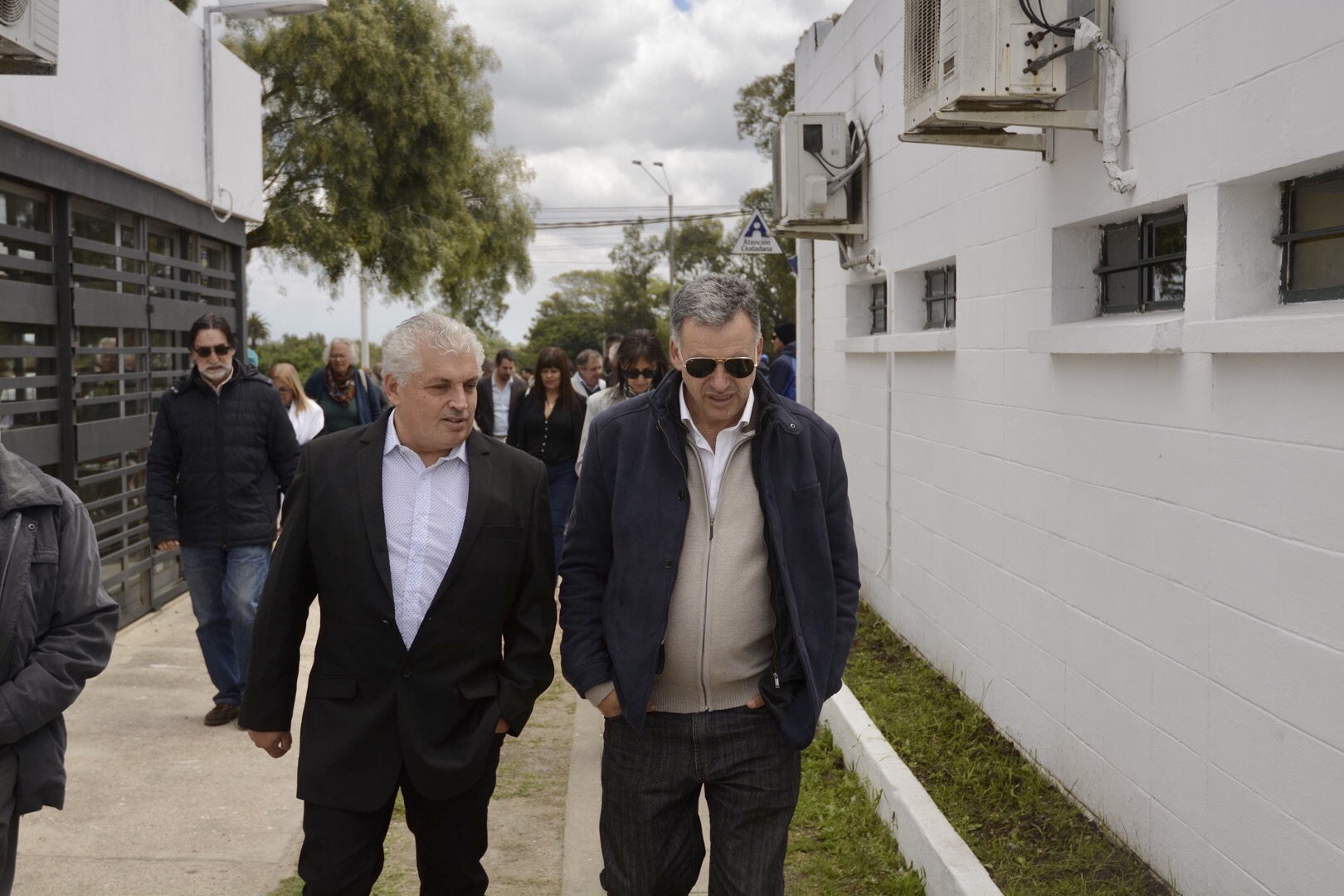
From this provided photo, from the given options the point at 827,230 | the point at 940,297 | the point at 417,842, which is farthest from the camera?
the point at 827,230

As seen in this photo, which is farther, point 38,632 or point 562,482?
point 562,482

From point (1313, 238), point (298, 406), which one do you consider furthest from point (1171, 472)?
point (298, 406)

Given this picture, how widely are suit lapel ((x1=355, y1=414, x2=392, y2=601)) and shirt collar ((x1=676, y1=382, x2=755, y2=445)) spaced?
83 centimetres

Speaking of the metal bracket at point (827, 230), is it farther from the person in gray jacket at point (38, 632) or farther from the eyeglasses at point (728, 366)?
the person in gray jacket at point (38, 632)

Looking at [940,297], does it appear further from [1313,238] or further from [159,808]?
[159,808]

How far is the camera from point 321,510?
3.45m

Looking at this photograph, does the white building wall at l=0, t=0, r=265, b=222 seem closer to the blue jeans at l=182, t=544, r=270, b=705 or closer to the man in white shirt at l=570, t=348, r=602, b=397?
the blue jeans at l=182, t=544, r=270, b=705

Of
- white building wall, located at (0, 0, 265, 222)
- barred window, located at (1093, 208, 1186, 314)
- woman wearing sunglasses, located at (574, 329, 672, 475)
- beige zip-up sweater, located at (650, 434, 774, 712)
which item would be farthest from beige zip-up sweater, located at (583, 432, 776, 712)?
white building wall, located at (0, 0, 265, 222)

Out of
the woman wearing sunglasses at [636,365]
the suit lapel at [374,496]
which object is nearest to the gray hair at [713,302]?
the suit lapel at [374,496]

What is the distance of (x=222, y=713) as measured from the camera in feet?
21.8

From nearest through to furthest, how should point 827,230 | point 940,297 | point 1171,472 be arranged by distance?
1. point 1171,472
2. point 940,297
3. point 827,230

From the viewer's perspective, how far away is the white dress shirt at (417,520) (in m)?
3.43

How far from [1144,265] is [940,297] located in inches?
119

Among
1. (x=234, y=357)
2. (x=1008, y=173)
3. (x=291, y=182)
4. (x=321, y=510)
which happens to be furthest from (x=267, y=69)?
(x=321, y=510)
